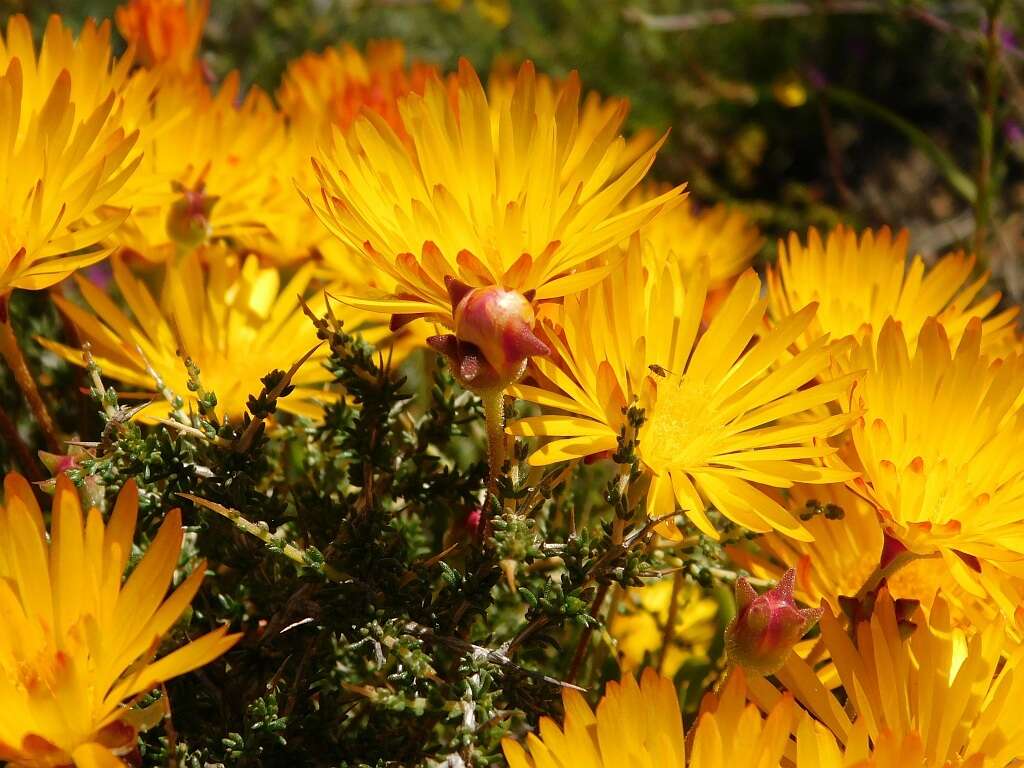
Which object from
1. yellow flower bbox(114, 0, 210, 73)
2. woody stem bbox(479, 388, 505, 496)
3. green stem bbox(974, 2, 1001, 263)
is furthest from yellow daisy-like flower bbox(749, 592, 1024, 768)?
yellow flower bbox(114, 0, 210, 73)

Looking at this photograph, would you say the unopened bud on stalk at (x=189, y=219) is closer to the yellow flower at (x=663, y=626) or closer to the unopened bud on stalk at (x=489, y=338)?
the unopened bud on stalk at (x=489, y=338)

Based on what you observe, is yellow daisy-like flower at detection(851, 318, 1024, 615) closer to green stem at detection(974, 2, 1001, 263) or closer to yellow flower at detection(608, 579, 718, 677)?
yellow flower at detection(608, 579, 718, 677)

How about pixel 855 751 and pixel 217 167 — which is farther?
pixel 217 167

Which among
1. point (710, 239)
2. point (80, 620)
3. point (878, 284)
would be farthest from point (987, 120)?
point (80, 620)

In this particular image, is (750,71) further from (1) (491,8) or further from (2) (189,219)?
(2) (189,219)

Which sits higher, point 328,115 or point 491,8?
point 491,8

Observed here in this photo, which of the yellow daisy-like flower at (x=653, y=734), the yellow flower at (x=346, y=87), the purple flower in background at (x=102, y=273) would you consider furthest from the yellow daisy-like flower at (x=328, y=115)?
the purple flower in background at (x=102, y=273)
